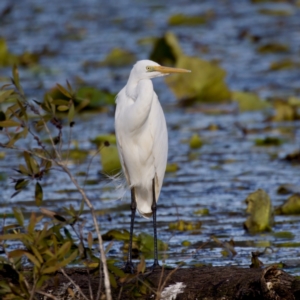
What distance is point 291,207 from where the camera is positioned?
21.1 ft

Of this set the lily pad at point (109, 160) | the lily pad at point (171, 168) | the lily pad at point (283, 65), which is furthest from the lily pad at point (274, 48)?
the lily pad at point (109, 160)

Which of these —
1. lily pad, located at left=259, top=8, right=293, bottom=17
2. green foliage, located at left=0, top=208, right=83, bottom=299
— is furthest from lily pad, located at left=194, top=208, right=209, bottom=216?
lily pad, located at left=259, top=8, right=293, bottom=17

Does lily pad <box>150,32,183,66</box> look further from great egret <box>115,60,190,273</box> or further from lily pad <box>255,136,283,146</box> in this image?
great egret <box>115,60,190,273</box>

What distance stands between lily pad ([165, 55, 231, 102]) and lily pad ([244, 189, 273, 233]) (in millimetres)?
4341

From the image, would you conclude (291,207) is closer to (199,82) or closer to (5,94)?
(5,94)

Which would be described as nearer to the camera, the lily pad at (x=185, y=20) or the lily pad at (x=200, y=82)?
the lily pad at (x=200, y=82)

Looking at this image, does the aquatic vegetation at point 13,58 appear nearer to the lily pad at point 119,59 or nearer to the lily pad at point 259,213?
the lily pad at point 119,59

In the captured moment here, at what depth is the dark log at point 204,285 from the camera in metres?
4.04

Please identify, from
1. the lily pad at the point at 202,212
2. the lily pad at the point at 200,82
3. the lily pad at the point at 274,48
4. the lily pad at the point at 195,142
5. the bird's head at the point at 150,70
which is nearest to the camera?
the bird's head at the point at 150,70

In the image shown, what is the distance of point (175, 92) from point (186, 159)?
96.3 inches

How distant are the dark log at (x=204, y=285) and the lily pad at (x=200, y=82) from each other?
6.11m

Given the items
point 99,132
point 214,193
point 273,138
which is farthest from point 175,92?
point 214,193

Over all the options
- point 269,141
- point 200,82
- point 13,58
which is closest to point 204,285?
point 269,141

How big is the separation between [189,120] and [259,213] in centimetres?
410
